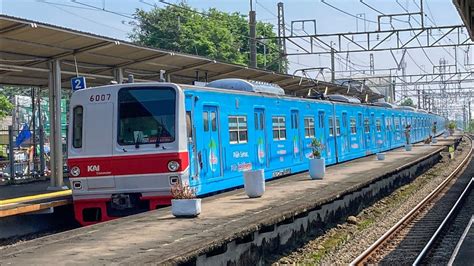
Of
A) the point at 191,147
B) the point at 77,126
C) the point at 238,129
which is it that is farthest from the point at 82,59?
the point at 191,147

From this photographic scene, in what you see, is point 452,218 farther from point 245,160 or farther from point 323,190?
point 245,160

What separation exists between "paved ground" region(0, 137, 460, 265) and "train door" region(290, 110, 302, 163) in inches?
188

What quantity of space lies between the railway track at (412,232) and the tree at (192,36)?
36.5m

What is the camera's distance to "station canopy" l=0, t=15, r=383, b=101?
12297 mm

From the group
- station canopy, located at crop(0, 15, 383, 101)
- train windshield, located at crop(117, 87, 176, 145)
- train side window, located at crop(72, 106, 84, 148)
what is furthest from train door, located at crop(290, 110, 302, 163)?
train side window, located at crop(72, 106, 84, 148)

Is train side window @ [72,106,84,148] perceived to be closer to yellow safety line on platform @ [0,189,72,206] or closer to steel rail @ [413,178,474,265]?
yellow safety line on platform @ [0,189,72,206]

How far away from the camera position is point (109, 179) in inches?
448

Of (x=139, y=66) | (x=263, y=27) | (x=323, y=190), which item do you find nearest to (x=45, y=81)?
(x=139, y=66)

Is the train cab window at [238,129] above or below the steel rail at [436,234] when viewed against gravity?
above

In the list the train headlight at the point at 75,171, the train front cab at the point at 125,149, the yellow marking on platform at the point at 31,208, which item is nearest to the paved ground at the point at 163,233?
the train front cab at the point at 125,149

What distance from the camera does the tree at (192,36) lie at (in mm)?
55375

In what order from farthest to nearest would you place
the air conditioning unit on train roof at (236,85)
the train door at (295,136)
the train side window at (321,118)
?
the train side window at (321,118)
the train door at (295,136)
the air conditioning unit on train roof at (236,85)

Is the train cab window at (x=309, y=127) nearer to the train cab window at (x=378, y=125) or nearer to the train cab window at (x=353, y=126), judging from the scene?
the train cab window at (x=353, y=126)

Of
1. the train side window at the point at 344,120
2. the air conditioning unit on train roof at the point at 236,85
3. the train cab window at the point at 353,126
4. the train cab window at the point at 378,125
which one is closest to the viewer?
the air conditioning unit on train roof at the point at 236,85
